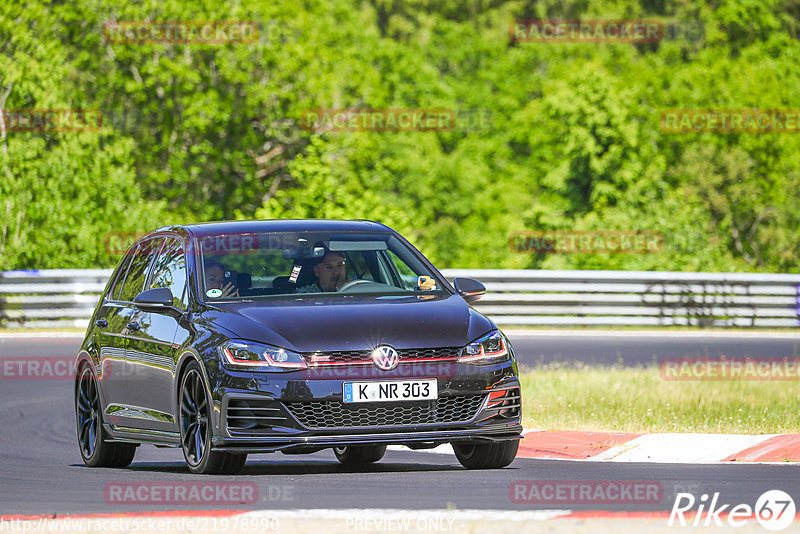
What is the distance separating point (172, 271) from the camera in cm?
1056

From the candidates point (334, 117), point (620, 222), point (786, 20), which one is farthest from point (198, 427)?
point (786, 20)

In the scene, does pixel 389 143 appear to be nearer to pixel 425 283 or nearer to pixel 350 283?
pixel 425 283

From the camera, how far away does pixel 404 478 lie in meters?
9.43

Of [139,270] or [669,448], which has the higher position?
[139,270]

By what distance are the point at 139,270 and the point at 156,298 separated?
1.39 metres

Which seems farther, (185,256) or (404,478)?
(185,256)

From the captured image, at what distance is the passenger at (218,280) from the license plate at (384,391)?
4.14 feet

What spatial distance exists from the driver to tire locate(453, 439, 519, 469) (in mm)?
1237

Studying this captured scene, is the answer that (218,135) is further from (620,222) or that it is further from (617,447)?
(617,447)

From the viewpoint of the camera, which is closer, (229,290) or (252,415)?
(252,415)

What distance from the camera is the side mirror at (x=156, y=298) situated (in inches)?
391

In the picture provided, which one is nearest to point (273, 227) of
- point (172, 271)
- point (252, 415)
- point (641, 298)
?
point (172, 271)

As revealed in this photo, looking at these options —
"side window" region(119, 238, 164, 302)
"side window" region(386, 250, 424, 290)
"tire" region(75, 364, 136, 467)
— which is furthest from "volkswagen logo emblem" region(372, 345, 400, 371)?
"tire" region(75, 364, 136, 467)

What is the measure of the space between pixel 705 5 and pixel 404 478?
190 ft
